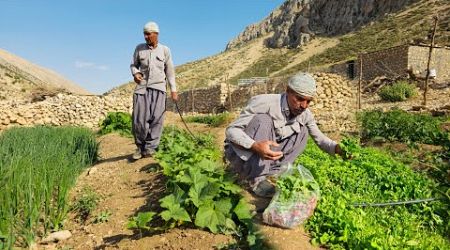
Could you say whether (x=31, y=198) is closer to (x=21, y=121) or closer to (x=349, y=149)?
(x=349, y=149)

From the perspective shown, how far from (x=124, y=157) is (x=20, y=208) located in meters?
2.83

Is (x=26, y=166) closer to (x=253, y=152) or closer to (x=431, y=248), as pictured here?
(x=253, y=152)

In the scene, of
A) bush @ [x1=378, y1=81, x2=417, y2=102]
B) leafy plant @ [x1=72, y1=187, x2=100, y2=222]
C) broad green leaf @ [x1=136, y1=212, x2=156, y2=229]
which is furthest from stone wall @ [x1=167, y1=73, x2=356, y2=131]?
broad green leaf @ [x1=136, y1=212, x2=156, y2=229]

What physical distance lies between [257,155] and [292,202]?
1.96 ft

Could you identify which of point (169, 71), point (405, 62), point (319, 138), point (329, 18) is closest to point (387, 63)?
point (405, 62)

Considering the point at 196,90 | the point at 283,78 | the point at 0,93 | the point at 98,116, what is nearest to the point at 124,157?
the point at 98,116

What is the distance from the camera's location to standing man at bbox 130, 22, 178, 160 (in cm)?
522

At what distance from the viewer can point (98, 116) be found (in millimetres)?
14438

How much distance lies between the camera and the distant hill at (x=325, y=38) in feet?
116

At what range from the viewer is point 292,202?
8.85 ft

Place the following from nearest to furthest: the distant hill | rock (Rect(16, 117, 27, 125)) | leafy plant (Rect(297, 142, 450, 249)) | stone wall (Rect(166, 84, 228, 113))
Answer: leafy plant (Rect(297, 142, 450, 249)) → rock (Rect(16, 117, 27, 125)) → stone wall (Rect(166, 84, 228, 113)) → the distant hill

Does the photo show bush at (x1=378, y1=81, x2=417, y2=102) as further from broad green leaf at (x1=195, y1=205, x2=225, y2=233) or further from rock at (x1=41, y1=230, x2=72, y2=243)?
rock at (x1=41, y1=230, x2=72, y2=243)

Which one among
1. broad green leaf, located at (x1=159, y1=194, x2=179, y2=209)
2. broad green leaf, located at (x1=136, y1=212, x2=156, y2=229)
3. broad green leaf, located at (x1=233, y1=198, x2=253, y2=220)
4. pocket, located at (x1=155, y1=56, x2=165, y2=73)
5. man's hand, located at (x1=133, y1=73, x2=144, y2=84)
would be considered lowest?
broad green leaf, located at (x1=136, y1=212, x2=156, y2=229)

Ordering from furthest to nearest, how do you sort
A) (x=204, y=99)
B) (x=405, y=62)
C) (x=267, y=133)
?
(x=204, y=99) → (x=405, y=62) → (x=267, y=133)
